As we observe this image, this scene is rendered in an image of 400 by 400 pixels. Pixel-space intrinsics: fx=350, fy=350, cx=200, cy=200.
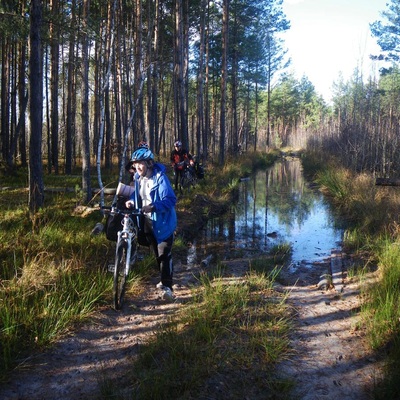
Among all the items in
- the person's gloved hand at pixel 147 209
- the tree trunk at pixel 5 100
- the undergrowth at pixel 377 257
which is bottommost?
the undergrowth at pixel 377 257

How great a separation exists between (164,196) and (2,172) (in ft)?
41.9

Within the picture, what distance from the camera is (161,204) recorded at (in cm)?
437

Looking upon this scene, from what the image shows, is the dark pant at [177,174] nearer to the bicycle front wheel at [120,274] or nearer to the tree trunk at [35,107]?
the tree trunk at [35,107]

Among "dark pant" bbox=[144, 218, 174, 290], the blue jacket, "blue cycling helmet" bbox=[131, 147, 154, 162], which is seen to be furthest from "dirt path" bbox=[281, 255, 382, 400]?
"blue cycling helmet" bbox=[131, 147, 154, 162]

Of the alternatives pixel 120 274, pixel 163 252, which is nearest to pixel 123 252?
pixel 120 274

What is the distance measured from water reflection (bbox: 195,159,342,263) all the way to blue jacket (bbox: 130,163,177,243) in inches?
117

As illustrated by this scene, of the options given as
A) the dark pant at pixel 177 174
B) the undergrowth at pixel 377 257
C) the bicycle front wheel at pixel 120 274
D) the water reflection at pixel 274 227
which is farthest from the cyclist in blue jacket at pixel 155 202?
the dark pant at pixel 177 174

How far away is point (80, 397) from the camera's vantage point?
9.48 ft

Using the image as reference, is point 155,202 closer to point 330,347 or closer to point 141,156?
point 141,156

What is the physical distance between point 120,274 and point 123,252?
1.02 feet

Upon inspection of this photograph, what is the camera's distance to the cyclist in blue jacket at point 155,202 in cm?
442

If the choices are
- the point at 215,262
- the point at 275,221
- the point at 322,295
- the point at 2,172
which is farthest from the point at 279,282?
the point at 2,172

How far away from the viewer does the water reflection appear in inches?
313

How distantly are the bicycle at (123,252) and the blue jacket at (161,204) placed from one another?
0.26m
